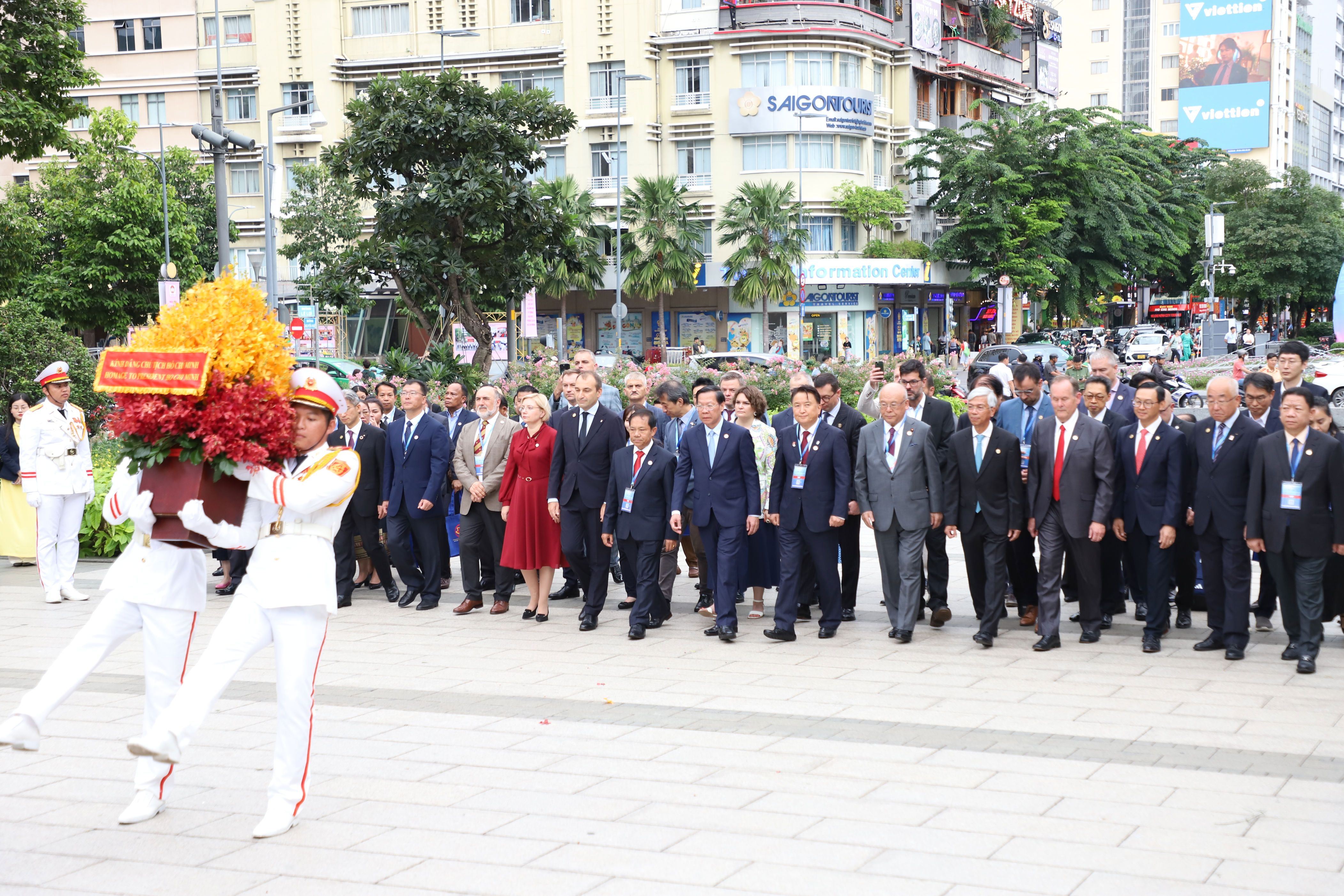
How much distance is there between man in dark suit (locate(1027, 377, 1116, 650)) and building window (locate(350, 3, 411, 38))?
5013cm

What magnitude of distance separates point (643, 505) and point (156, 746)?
5206 mm

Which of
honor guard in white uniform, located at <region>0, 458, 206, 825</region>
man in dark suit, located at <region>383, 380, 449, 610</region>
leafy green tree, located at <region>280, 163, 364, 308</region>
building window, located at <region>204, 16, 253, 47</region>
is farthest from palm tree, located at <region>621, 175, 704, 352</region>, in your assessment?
honor guard in white uniform, located at <region>0, 458, 206, 825</region>

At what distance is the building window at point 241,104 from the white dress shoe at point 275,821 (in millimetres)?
55578

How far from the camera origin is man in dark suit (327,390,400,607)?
1155 centimetres

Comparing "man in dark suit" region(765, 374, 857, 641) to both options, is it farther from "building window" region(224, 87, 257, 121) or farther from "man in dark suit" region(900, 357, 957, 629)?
"building window" region(224, 87, 257, 121)

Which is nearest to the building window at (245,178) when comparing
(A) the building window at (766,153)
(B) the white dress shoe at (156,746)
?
(A) the building window at (766,153)

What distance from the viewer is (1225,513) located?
8.92m

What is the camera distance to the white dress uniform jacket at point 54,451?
37.7 ft

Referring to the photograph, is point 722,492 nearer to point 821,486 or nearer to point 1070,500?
point 821,486

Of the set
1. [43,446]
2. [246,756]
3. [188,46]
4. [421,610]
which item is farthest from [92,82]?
[188,46]

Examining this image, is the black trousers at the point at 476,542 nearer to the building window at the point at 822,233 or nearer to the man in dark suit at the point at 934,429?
the man in dark suit at the point at 934,429

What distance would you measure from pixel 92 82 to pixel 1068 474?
18360mm

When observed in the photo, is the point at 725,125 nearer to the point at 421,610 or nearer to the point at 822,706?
the point at 421,610

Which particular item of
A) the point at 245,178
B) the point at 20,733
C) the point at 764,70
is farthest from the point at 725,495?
the point at 245,178
